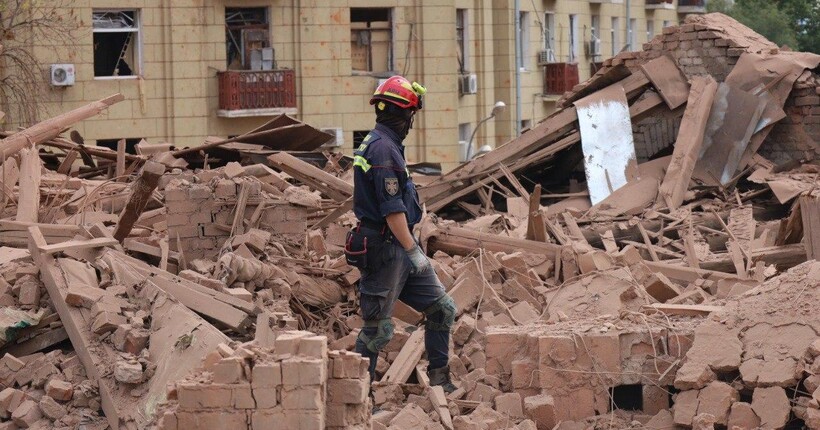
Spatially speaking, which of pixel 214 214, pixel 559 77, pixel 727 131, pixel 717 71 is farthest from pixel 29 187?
pixel 559 77

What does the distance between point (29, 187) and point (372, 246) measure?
461 cm

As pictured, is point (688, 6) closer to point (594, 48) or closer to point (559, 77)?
point (594, 48)

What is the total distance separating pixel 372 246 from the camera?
7758mm

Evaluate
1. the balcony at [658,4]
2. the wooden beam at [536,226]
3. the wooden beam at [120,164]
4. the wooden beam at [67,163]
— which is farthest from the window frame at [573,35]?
the wooden beam at [536,226]

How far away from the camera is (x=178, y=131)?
1074 inches

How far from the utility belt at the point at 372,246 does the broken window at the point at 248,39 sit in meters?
20.5

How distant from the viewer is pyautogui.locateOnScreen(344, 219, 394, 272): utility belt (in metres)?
7.75

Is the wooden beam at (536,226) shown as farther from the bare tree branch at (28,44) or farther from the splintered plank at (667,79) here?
the bare tree branch at (28,44)

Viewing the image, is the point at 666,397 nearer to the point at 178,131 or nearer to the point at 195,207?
the point at 195,207

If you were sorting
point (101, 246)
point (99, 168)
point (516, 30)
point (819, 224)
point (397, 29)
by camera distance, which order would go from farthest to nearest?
point (516, 30) < point (397, 29) < point (99, 168) < point (819, 224) < point (101, 246)

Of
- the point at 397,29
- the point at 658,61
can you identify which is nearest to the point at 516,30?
the point at 397,29

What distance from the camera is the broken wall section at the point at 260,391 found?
6.11 meters

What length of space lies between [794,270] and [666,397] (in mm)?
1120

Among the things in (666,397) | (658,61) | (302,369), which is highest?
(658,61)
